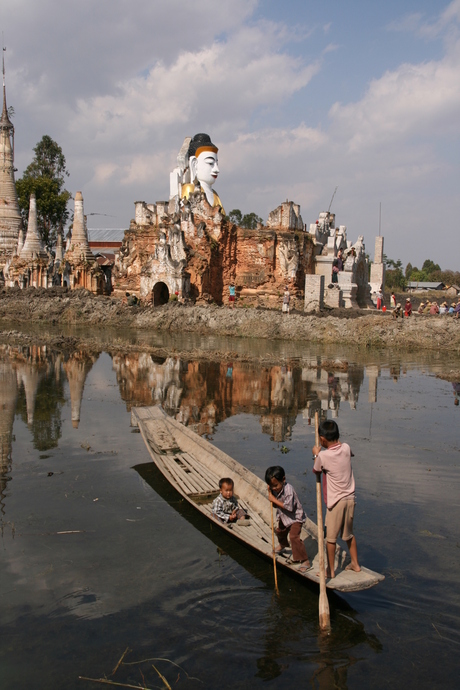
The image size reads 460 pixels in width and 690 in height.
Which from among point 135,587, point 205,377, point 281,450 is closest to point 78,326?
point 205,377

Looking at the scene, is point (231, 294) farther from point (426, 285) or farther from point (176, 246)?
point (426, 285)

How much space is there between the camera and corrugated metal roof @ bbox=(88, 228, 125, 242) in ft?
207

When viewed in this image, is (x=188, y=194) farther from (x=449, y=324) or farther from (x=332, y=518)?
(x=332, y=518)

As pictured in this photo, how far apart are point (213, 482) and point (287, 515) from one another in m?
2.04

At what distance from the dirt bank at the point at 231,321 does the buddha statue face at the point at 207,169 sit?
29.0ft

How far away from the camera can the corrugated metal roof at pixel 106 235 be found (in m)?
63.2

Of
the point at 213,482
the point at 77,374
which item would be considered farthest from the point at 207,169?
the point at 213,482

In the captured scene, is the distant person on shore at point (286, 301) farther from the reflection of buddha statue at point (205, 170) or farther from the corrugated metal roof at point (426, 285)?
the corrugated metal roof at point (426, 285)

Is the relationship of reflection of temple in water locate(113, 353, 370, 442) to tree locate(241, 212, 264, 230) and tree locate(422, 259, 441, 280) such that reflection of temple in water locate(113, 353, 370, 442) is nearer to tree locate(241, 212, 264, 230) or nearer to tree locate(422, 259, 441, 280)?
tree locate(241, 212, 264, 230)

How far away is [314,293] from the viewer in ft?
89.4

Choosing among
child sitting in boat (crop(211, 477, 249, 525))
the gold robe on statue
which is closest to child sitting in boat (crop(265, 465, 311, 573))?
child sitting in boat (crop(211, 477, 249, 525))

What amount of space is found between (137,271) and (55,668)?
30.6 m

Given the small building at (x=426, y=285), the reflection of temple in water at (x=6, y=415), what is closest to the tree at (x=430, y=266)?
the small building at (x=426, y=285)

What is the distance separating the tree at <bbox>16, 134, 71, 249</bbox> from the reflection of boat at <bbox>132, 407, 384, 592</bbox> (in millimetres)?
42601
